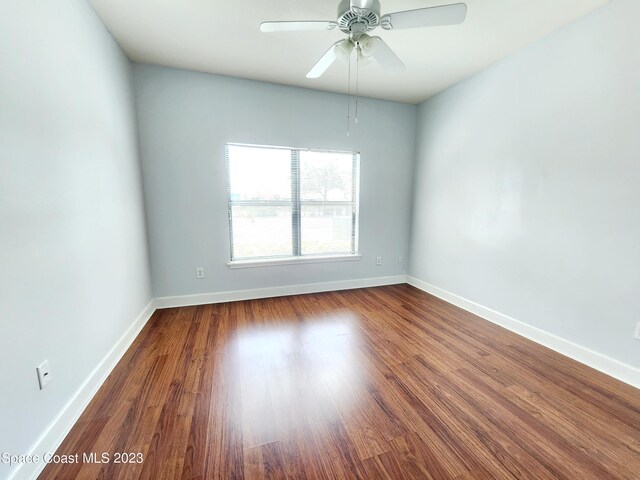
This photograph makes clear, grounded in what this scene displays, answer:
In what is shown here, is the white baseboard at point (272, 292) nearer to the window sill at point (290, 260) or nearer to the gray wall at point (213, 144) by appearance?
the gray wall at point (213, 144)

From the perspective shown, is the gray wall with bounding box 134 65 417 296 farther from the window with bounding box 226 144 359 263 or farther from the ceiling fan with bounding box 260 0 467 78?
the ceiling fan with bounding box 260 0 467 78

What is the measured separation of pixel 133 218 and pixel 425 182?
11.5 ft

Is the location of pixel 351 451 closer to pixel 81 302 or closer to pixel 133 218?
pixel 81 302

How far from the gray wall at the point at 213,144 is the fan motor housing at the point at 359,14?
1.68 meters

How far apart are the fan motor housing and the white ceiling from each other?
46 centimetres

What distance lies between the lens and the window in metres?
3.10

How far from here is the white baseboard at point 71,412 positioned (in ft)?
3.55

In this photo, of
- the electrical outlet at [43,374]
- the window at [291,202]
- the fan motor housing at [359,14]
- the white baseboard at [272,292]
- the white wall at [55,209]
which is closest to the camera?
the white wall at [55,209]

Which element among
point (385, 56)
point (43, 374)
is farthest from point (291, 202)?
point (43, 374)

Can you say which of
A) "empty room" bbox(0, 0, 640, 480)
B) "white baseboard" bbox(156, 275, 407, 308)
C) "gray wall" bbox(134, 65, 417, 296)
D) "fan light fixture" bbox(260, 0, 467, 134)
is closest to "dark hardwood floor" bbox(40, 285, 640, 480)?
"empty room" bbox(0, 0, 640, 480)

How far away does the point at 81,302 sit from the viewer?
154 centimetres

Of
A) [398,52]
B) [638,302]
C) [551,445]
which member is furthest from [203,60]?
[638,302]

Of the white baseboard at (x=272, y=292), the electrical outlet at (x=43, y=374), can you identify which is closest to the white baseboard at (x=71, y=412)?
the electrical outlet at (x=43, y=374)

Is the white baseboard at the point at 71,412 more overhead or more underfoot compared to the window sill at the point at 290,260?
more underfoot
